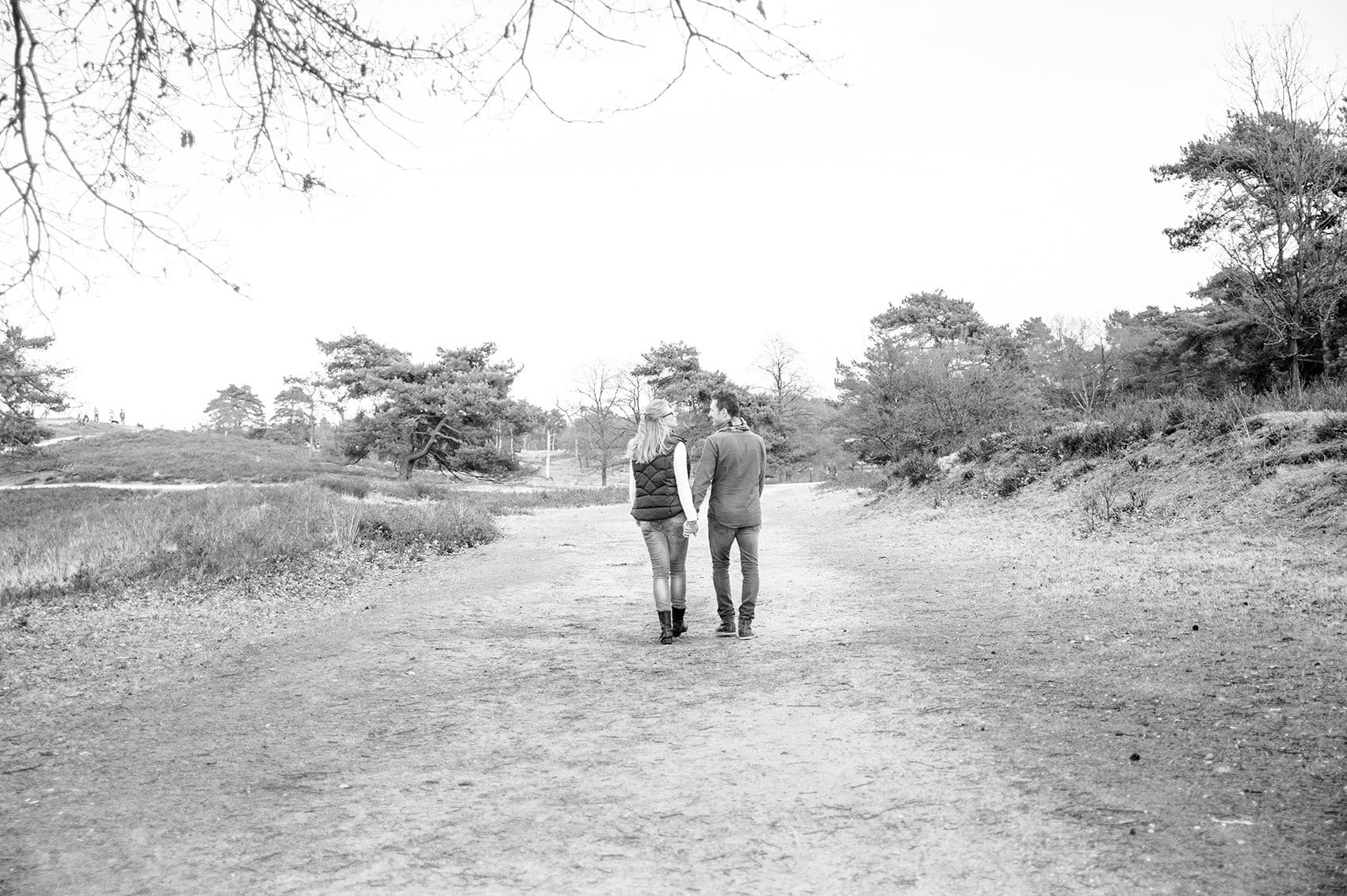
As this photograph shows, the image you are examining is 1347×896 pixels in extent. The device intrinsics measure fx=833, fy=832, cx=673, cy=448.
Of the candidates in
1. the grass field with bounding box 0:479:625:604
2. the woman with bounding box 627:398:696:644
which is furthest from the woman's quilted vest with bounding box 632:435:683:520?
the grass field with bounding box 0:479:625:604

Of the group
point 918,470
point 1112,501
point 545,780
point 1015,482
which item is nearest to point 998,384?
point 918,470

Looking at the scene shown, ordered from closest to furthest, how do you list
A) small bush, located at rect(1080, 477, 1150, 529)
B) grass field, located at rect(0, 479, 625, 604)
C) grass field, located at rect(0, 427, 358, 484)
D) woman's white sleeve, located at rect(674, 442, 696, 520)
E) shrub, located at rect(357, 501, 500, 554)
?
woman's white sleeve, located at rect(674, 442, 696, 520)
grass field, located at rect(0, 479, 625, 604)
small bush, located at rect(1080, 477, 1150, 529)
shrub, located at rect(357, 501, 500, 554)
grass field, located at rect(0, 427, 358, 484)

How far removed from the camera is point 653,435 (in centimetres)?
699

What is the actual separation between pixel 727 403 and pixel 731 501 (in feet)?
2.76

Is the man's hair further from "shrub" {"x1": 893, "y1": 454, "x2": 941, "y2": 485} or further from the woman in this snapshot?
"shrub" {"x1": 893, "y1": 454, "x2": 941, "y2": 485}

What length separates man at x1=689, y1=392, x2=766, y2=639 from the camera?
6.91 m

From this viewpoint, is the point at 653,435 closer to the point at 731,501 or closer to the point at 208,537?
the point at 731,501

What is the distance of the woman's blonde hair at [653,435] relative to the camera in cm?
695

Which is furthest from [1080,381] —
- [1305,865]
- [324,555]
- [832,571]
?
[1305,865]

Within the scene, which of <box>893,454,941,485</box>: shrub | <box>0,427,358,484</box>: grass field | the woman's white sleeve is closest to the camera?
the woman's white sleeve

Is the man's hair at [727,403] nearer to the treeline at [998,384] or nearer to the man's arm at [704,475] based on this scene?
the man's arm at [704,475]

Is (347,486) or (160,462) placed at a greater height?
(160,462)

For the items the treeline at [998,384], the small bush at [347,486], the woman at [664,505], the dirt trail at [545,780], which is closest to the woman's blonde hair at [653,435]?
the woman at [664,505]

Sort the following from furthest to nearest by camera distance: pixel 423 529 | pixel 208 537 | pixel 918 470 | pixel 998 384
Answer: pixel 998 384 → pixel 918 470 → pixel 423 529 → pixel 208 537
